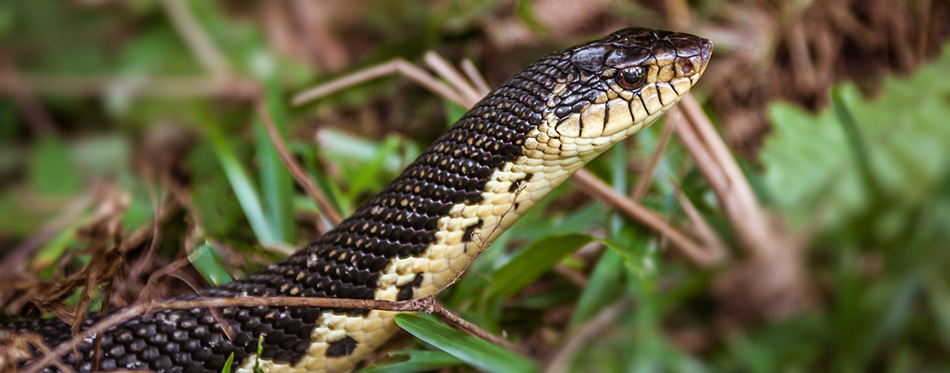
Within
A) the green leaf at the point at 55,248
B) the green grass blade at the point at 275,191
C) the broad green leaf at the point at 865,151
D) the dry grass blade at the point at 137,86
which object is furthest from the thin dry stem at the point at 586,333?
the dry grass blade at the point at 137,86

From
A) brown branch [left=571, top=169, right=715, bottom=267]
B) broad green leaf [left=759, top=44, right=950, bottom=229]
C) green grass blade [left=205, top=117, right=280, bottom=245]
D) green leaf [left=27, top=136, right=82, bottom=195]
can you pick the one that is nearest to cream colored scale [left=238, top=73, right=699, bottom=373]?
brown branch [left=571, top=169, right=715, bottom=267]

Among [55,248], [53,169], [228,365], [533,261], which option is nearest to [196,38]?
[53,169]

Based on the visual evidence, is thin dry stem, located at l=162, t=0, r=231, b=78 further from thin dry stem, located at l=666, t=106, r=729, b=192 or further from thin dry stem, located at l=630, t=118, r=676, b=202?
thin dry stem, located at l=666, t=106, r=729, b=192

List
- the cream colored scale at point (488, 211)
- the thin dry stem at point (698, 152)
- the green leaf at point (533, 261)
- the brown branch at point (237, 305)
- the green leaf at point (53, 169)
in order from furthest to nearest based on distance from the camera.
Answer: the green leaf at point (53, 169)
the thin dry stem at point (698, 152)
the green leaf at point (533, 261)
the cream colored scale at point (488, 211)
the brown branch at point (237, 305)

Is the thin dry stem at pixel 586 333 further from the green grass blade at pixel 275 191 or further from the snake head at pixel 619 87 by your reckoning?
the green grass blade at pixel 275 191

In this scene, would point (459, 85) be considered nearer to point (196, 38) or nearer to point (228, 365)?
point (228, 365)

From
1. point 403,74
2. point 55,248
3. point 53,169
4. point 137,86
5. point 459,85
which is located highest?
point 137,86
